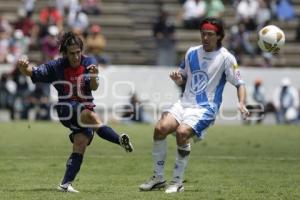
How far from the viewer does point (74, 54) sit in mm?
11625

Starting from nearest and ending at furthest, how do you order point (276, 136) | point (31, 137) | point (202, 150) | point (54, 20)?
point (202, 150)
point (31, 137)
point (276, 136)
point (54, 20)

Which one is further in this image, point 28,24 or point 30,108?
point 28,24

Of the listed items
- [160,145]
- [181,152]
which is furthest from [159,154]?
[181,152]

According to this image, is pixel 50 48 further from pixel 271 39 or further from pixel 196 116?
pixel 196 116

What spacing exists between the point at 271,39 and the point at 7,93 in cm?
1783

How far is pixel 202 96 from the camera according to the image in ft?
39.8

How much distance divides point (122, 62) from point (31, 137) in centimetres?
1164

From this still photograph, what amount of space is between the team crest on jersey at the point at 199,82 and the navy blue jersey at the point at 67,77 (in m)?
1.32

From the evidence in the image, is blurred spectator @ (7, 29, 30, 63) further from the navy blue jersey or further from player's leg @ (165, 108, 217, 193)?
player's leg @ (165, 108, 217, 193)

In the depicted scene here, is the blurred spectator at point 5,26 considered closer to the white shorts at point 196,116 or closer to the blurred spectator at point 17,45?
the blurred spectator at point 17,45

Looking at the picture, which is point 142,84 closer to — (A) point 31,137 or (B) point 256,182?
(A) point 31,137

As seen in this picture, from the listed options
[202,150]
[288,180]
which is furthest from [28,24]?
[288,180]

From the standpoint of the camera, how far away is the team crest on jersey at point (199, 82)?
12.1 m

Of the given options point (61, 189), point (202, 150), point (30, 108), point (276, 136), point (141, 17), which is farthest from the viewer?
point (141, 17)
